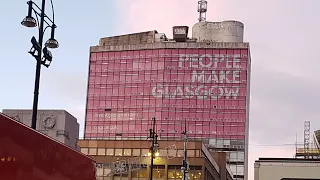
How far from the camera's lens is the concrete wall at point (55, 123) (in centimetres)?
2903

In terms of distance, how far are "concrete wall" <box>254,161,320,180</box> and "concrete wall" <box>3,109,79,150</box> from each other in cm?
999

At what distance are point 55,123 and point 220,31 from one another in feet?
368

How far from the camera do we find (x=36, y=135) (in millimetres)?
6973

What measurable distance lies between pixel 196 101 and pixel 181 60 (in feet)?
32.8

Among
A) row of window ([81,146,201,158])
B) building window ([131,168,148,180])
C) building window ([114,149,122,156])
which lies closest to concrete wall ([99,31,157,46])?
row of window ([81,146,201,158])

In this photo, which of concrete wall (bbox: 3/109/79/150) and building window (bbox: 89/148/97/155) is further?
building window (bbox: 89/148/97/155)

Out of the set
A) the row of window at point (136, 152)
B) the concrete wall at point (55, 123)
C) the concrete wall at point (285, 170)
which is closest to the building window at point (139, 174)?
the row of window at point (136, 152)

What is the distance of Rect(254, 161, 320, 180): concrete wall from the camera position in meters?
30.5

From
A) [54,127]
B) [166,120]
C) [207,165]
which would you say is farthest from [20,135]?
[166,120]

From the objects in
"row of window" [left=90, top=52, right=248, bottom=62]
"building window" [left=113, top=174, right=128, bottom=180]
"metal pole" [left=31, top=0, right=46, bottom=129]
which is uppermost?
"row of window" [left=90, top=52, right=248, bottom=62]

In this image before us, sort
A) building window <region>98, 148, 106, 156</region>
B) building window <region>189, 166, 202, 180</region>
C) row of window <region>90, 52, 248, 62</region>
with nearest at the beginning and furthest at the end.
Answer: building window <region>189, 166, 202, 180</region>, building window <region>98, 148, 106, 156</region>, row of window <region>90, 52, 248, 62</region>

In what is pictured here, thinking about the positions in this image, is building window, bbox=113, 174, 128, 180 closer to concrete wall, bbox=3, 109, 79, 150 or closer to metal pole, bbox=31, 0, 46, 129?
concrete wall, bbox=3, 109, 79, 150

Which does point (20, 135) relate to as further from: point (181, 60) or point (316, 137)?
point (316, 137)

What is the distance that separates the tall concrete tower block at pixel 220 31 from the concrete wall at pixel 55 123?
107227 millimetres
